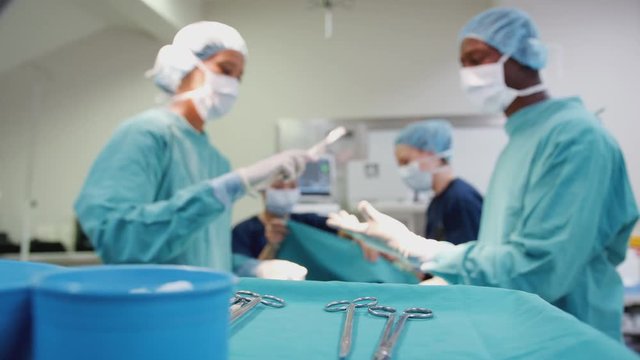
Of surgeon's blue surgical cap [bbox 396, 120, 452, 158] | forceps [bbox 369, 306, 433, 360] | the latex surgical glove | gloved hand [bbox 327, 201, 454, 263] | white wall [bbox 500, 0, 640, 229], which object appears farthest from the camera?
white wall [bbox 500, 0, 640, 229]

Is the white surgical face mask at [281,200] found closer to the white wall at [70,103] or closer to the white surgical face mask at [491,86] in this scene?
the white wall at [70,103]

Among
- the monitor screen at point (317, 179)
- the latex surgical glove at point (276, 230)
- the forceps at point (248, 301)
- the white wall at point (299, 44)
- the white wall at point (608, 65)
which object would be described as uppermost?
the white wall at point (608, 65)

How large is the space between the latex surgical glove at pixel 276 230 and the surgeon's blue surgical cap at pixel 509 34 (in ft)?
2.01

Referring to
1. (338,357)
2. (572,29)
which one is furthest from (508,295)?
(572,29)

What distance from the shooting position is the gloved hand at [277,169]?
105 cm

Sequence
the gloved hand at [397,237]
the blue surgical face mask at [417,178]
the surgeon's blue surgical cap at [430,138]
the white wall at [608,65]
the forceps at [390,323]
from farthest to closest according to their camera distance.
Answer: the white wall at [608,65], the surgeon's blue surgical cap at [430,138], the blue surgical face mask at [417,178], the gloved hand at [397,237], the forceps at [390,323]

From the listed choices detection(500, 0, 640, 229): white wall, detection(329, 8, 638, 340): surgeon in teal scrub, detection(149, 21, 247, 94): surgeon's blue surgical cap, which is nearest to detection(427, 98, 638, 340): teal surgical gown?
detection(329, 8, 638, 340): surgeon in teal scrub

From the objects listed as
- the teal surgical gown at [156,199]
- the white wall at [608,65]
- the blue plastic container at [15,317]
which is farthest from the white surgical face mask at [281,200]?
the white wall at [608,65]

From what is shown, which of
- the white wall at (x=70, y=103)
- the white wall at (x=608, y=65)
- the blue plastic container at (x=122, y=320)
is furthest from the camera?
the white wall at (x=608, y=65)

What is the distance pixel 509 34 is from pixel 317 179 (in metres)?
0.60

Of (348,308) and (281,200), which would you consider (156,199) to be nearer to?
(281,200)

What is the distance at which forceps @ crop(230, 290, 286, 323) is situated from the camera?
56cm

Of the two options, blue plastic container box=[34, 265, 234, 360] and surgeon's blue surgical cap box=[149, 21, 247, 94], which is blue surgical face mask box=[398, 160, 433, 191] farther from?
blue plastic container box=[34, 265, 234, 360]

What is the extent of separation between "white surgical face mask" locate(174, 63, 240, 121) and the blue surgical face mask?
1.95 ft
